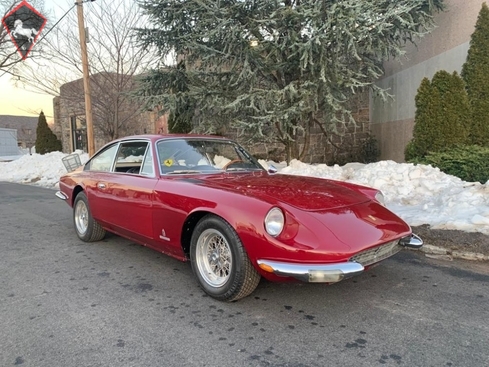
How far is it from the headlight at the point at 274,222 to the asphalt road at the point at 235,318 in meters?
0.71

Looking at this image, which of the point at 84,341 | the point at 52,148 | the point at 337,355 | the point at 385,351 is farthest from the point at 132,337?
the point at 52,148

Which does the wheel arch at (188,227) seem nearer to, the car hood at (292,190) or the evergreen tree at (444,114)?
the car hood at (292,190)

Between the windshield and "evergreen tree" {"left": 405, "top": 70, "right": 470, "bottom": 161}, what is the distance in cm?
551

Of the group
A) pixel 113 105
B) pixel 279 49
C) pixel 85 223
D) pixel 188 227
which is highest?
pixel 279 49

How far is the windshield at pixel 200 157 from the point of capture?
4.19m

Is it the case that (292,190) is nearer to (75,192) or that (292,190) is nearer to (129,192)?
(129,192)

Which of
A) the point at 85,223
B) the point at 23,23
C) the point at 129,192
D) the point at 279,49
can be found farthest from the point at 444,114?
the point at 23,23

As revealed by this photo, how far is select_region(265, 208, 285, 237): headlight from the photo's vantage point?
290cm

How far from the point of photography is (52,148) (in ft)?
75.6

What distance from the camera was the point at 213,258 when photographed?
342cm

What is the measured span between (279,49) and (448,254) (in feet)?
19.4

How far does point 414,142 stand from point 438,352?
729 cm

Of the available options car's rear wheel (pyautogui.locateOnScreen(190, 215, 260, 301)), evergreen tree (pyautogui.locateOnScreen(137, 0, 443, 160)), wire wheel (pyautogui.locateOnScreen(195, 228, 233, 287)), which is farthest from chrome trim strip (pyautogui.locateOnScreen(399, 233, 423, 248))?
evergreen tree (pyautogui.locateOnScreen(137, 0, 443, 160))

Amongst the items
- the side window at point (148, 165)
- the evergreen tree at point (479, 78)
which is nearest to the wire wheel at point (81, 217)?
the side window at point (148, 165)
